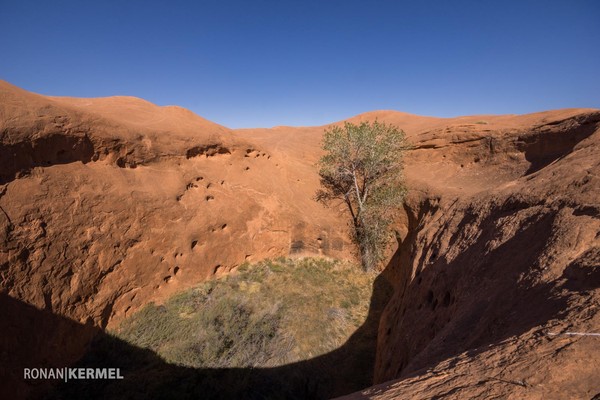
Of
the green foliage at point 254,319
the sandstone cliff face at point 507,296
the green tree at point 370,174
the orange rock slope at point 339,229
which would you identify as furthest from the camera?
the green tree at point 370,174

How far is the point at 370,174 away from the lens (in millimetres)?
15344

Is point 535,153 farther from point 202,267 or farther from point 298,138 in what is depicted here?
point 298,138

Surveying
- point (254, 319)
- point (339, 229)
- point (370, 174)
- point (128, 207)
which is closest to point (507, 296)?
point (254, 319)

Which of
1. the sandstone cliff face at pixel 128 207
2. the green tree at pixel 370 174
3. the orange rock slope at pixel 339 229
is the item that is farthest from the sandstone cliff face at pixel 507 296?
the sandstone cliff face at pixel 128 207

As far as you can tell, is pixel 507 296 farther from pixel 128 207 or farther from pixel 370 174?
pixel 128 207

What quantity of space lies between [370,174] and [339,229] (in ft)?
11.8

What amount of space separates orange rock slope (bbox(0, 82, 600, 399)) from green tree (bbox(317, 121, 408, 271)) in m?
1.09

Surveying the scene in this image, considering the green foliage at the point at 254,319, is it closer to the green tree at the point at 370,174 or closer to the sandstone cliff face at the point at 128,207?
the sandstone cliff face at the point at 128,207

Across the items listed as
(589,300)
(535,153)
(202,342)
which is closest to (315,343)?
(202,342)

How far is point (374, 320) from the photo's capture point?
12.4m

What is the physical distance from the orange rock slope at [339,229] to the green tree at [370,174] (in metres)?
1.09

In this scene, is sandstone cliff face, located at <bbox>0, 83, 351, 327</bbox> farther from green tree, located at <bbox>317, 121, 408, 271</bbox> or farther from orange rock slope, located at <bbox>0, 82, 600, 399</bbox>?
green tree, located at <bbox>317, 121, 408, 271</bbox>

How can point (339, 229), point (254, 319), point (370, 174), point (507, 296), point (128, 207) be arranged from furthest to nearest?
point (339, 229) < point (370, 174) < point (128, 207) < point (254, 319) < point (507, 296)

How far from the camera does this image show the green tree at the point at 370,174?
47.6 ft
